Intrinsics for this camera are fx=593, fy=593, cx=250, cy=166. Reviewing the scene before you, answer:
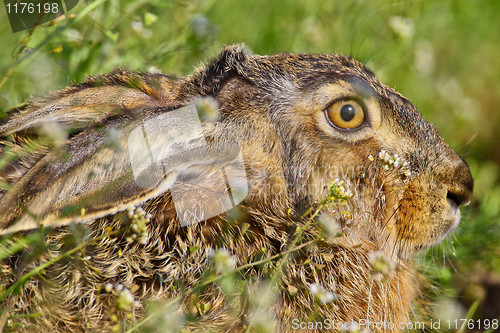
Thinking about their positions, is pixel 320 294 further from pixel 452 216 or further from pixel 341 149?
pixel 452 216

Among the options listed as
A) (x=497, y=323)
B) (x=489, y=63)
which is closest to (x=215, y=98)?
(x=497, y=323)

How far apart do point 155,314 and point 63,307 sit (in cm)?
66

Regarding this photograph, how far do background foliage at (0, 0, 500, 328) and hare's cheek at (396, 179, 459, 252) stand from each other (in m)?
0.46

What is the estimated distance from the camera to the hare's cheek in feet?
11.9

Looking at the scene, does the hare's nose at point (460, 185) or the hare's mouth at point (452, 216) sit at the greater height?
the hare's nose at point (460, 185)

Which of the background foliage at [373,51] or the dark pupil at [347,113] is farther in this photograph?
the background foliage at [373,51]

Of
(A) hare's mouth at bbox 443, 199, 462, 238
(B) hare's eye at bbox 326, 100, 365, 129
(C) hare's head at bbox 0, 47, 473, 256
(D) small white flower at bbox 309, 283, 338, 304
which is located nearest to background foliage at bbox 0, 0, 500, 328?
(A) hare's mouth at bbox 443, 199, 462, 238

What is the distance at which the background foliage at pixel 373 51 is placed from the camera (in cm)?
428

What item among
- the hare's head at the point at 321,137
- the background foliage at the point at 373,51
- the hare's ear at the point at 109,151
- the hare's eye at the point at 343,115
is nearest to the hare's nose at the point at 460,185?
the hare's head at the point at 321,137

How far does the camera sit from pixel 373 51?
5750 mm

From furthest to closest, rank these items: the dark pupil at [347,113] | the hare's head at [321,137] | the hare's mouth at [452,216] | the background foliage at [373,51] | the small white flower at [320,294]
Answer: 1. the background foliage at [373,51]
2. the hare's mouth at [452,216]
3. the dark pupil at [347,113]
4. the hare's head at [321,137]
5. the small white flower at [320,294]

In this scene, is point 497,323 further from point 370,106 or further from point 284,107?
point 284,107

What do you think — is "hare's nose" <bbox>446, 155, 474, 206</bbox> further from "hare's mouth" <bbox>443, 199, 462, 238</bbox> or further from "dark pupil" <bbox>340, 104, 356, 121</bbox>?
"dark pupil" <bbox>340, 104, 356, 121</bbox>

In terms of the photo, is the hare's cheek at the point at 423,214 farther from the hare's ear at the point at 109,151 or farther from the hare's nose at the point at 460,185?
the hare's ear at the point at 109,151
